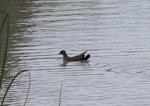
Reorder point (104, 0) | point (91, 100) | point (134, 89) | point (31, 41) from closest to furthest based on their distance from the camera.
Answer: point (91, 100), point (134, 89), point (31, 41), point (104, 0)

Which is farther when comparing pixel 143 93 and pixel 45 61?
pixel 45 61

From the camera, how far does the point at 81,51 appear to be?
11469 millimetres

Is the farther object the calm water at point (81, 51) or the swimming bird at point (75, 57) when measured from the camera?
the swimming bird at point (75, 57)

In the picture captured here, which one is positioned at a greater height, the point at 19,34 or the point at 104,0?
the point at 104,0

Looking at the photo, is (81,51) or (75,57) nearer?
(75,57)

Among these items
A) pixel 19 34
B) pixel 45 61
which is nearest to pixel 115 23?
pixel 19 34

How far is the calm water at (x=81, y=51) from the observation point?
759 centimetres

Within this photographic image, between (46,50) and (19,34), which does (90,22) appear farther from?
(46,50)

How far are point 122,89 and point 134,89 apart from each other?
8.7 inches

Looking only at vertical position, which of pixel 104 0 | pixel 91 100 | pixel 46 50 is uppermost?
pixel 104 0

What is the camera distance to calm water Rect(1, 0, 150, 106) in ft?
24.9

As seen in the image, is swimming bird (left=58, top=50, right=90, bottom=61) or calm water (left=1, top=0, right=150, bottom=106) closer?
calm water (left=1, top=0, right=150, bottom=106)

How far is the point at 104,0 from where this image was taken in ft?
73.6

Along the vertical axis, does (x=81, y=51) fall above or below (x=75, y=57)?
above
